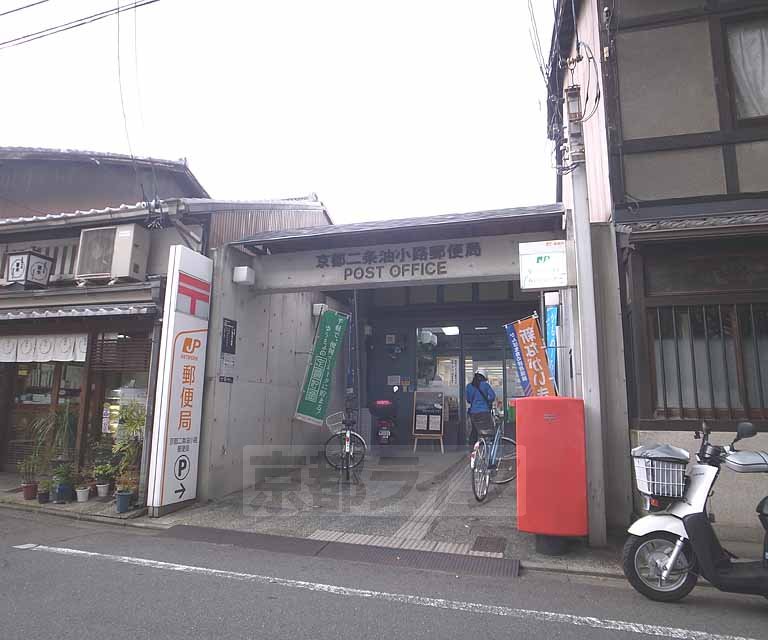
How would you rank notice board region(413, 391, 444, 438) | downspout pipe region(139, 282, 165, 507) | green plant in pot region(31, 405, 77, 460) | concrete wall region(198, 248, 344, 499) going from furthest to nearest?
1. notice board region(413, 391, 444, 438)
2. green plant in pot region(31, 405, 77, 460)
3. concrete wall region(198, 248, 344, 499)
4. downspout pipe region(139, 282, 165, 507)

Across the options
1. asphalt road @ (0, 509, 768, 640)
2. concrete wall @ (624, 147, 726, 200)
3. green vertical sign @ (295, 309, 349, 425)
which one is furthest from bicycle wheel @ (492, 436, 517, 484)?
concrete wall @ (624, 147, 726, 200)

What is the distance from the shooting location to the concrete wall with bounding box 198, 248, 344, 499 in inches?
298

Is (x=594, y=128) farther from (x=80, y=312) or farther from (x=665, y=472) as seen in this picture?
(x=80, y=312)

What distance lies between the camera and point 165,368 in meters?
6.89

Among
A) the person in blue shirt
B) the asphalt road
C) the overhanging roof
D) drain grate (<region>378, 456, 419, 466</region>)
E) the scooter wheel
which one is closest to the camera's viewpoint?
the asphalt road

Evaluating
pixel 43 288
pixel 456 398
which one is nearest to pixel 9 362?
pixel 43 288

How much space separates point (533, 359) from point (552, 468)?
253 centimetres

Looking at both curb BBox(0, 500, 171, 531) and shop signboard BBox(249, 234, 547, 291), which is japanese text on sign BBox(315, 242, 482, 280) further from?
curb BBox(0, 500, 171, 531)

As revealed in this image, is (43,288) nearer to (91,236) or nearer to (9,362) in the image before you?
(91,236)

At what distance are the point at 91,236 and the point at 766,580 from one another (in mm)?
9686

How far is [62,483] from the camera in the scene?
7387 mm

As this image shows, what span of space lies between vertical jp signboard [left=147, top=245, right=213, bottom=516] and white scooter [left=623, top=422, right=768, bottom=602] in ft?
18.4

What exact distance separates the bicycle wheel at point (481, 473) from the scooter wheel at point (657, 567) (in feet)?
10.1

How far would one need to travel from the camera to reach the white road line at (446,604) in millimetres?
3387
